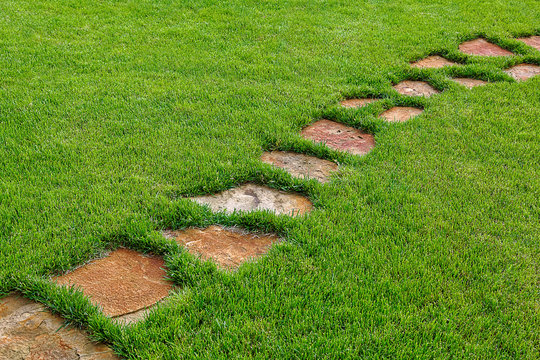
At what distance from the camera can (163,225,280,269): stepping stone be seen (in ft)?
8.18

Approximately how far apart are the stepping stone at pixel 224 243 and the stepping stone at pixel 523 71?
3973mm

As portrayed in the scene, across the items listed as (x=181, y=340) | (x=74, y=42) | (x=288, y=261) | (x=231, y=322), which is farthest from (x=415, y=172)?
(x=74, y=42)

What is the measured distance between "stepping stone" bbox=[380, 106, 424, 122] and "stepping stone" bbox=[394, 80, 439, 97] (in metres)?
0.32

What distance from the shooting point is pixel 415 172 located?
10.6 feet

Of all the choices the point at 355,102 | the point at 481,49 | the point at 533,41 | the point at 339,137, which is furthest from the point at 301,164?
the point at 533,41

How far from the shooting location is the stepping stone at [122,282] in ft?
→ 7.22

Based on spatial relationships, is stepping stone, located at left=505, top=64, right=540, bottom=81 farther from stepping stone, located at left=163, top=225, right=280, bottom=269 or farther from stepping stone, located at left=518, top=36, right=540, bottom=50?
stepping stone, located at left=163, top=225, right=280, bottom=269

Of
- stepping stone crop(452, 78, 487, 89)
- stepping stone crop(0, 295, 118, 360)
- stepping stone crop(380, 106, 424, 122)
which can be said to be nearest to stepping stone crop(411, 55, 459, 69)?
stepping stone crop(452, 78, 487, 89)

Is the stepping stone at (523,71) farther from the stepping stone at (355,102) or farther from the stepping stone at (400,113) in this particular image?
the stepping stone at (355,102)

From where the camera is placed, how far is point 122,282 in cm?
231

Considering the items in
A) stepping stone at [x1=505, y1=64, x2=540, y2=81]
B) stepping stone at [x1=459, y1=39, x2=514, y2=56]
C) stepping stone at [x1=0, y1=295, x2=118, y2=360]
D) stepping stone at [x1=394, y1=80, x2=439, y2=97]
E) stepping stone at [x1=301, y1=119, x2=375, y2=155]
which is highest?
stepping stone at [x1=459, y1=39, x2=514, y2=56]

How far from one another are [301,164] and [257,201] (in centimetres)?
60

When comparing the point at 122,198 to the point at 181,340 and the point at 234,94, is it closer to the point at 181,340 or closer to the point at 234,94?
the point at 181,340

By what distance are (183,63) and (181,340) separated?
3.53m
